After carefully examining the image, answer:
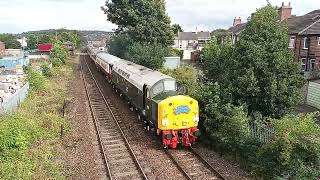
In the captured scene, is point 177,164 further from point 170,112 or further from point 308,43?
point 308,43

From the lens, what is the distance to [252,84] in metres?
15.7

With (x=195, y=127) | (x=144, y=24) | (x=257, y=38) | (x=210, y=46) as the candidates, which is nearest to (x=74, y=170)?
(x=195, y=127)

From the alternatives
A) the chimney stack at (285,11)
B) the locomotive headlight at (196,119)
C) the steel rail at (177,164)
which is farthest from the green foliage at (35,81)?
the chimney stack at (285,11)

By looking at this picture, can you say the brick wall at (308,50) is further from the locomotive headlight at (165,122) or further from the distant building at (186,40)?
the distant building at (186,40)

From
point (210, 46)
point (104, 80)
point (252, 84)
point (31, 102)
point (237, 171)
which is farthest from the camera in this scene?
point (104, 80)

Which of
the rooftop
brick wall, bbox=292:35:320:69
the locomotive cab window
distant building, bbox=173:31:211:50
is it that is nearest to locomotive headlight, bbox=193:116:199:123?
the locomotive cab window

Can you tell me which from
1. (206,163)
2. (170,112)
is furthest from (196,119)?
(206,163)

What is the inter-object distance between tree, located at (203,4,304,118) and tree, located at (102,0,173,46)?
2619cm

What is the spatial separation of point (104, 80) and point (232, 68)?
87.2 feet

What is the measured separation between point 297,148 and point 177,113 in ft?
19.2

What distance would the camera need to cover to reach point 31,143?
54.4 feet

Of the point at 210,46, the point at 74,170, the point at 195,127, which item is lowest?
the point at 74,170

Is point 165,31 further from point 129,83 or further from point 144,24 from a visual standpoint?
point 129,83

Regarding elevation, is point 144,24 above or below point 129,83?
above
